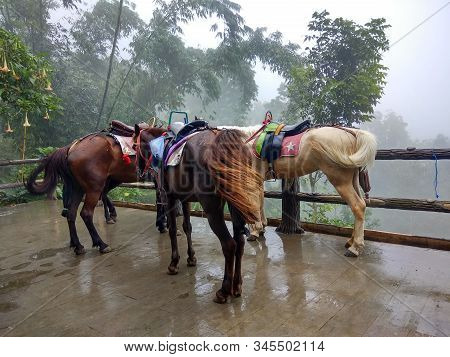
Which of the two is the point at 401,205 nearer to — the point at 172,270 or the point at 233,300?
the point at 233,300

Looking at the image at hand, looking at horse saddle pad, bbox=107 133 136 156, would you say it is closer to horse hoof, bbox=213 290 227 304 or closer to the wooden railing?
the wooden railing

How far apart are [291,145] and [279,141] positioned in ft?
0.49

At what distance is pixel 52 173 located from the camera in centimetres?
409

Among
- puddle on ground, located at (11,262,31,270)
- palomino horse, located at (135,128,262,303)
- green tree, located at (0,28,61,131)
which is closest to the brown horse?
puddle on ground, located at (11,262,31,270)

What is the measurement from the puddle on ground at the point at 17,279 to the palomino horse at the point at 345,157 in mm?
2344

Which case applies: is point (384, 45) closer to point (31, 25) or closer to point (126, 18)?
point (126, 18)

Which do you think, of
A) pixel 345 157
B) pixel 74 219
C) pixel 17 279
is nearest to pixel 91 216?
pixel 74 219

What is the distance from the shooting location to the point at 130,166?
4.32 metres

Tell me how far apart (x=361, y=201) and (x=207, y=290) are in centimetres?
194

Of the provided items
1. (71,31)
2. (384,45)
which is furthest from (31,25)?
(384,45)

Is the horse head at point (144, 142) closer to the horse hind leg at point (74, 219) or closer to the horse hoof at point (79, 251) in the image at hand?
the horse hind leg at point (74, 219)

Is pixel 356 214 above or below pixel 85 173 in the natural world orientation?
below

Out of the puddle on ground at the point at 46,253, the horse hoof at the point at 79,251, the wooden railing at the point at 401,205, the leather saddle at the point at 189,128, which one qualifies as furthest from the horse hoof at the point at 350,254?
the puddle on ground at the point at 46,253

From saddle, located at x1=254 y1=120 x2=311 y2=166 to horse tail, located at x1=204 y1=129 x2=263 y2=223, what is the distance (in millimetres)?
1293
